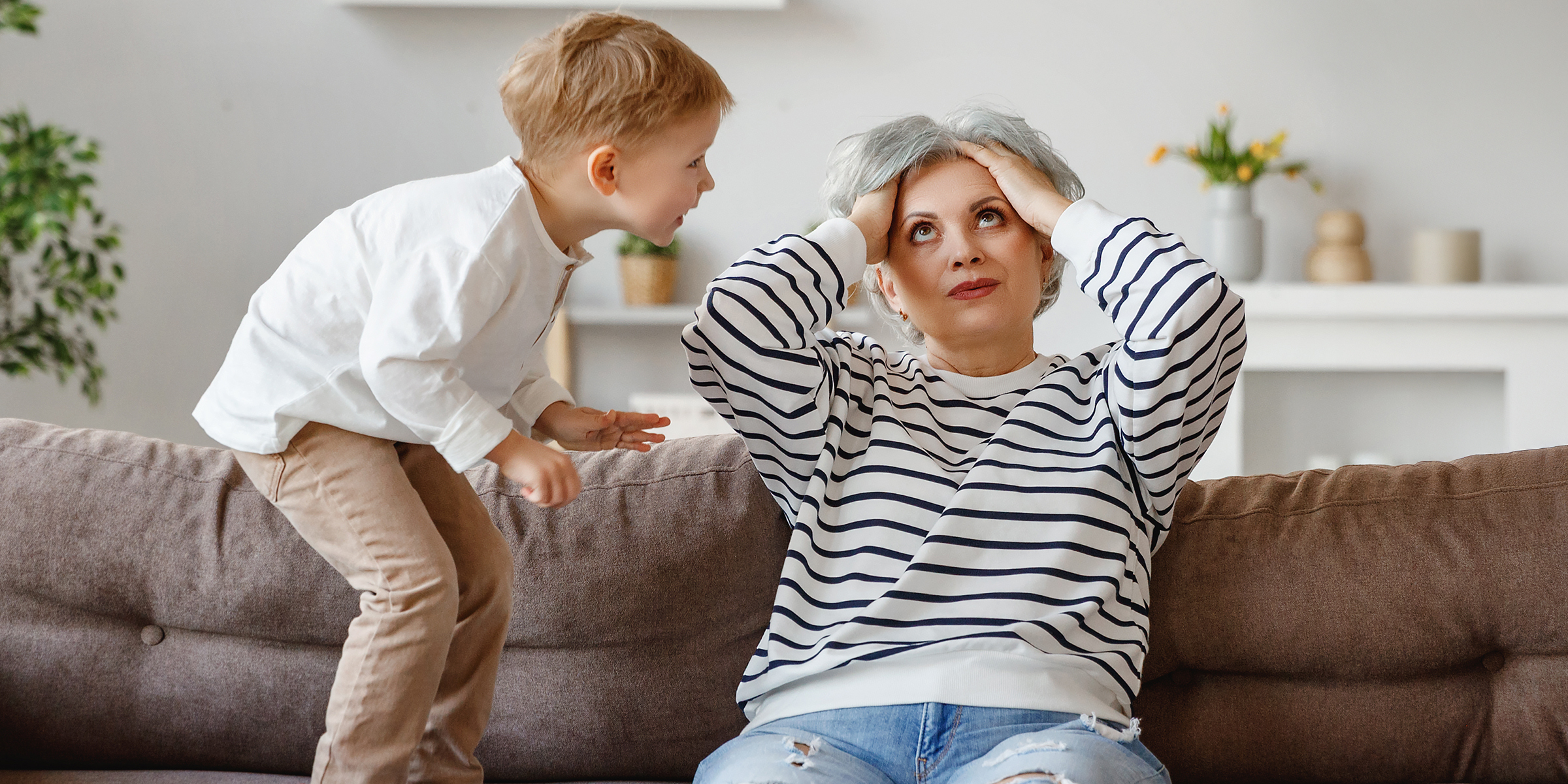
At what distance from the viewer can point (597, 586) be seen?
4.39ft

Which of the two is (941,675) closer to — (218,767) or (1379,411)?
(218,767)

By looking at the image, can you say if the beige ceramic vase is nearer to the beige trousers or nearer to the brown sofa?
the brown sofa

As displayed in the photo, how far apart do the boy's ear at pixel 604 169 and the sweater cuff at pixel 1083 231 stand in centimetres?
46

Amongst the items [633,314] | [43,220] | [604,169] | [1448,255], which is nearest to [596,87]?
[604,169]

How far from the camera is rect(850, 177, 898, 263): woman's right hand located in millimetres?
1324

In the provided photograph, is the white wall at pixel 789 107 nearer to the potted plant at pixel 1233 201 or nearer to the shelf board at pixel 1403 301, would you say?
the potted plant at pixel 1233 201

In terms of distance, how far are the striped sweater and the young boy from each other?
0.18 metres

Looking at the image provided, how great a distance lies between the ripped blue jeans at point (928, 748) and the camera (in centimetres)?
104

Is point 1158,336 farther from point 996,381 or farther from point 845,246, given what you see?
point 845,246

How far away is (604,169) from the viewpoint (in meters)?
1.20

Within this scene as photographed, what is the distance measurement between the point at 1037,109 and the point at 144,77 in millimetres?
3010

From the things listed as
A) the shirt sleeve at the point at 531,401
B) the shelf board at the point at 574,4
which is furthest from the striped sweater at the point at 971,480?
the shelf board at the point at 574,4

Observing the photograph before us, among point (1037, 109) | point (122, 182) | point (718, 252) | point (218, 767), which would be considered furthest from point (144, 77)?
point (218, 767)

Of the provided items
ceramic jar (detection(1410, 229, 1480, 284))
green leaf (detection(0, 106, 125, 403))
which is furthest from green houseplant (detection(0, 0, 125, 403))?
ceramic jar (detection(1410, 229, 1480, 284))
